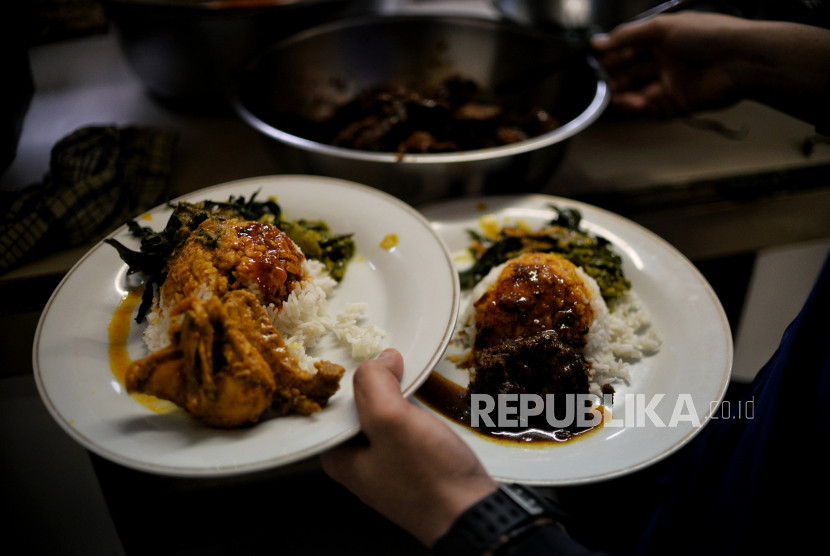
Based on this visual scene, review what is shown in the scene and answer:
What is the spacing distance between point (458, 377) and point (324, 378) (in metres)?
0.59

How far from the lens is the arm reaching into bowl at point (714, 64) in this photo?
76.1 inches

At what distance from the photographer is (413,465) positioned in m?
1.12

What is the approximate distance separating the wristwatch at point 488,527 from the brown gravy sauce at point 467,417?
14.8 inches

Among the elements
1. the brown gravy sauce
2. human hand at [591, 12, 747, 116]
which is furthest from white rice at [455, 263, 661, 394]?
human hand at [591, 12, 747, 116]

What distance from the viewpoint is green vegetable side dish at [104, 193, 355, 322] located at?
1488 millimetres

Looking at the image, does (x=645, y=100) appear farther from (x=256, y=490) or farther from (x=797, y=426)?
(x=256, y=490)

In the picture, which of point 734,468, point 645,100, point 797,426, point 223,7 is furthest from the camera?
point 645,100

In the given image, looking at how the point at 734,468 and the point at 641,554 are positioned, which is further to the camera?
the point at 641,554

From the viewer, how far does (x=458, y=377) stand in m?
1.68

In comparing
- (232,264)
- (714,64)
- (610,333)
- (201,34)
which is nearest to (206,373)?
(232,264)

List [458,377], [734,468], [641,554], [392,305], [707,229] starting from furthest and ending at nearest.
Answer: [707,229] → [458,377] → [392,305] → [641,554] → [734,468]

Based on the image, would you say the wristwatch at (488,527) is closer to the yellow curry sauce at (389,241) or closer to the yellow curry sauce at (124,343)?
the yellow curry sauce at (124,343)

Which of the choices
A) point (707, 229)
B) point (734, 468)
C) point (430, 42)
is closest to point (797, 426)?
point (734, 468)

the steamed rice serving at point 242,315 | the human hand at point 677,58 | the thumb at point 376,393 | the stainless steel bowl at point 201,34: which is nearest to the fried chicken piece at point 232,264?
Result: the steamed rice serving at point 242,315
